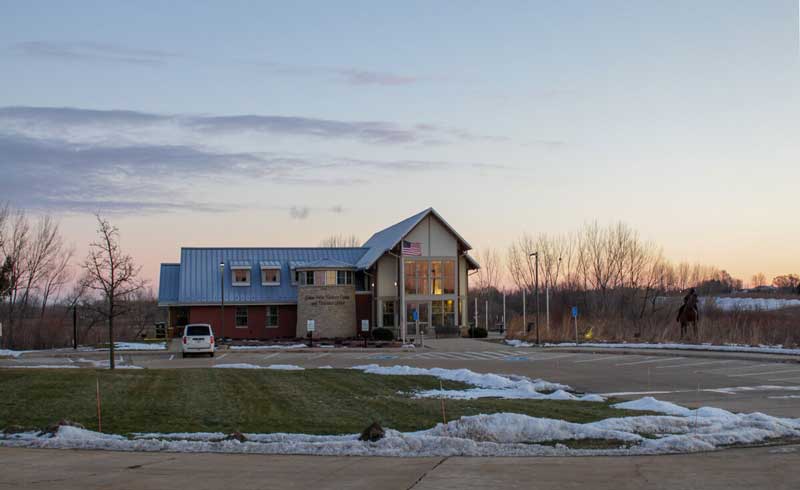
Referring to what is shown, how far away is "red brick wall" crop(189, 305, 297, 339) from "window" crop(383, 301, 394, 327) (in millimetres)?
6377

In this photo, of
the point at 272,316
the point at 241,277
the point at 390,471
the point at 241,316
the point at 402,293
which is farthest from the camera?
the point at 241,277

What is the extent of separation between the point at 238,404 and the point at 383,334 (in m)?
33.3

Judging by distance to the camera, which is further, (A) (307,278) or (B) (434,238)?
(B) (434,238)

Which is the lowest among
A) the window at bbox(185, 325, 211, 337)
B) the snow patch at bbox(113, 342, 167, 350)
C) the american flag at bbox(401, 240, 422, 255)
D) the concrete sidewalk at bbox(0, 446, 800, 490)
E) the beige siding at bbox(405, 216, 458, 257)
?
the concrete sidewalk at bbox(0, 446, 800, 490)

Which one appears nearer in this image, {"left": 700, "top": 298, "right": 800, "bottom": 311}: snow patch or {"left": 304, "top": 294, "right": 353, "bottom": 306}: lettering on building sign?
{"left": 304, "top": 294, "right": 353, "bottom": 306}: lettering on building sign

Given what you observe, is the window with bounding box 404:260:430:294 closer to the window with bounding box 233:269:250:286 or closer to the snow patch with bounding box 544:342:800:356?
the window with bounding box 233:269:250:286

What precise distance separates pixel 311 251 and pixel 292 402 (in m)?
43.7

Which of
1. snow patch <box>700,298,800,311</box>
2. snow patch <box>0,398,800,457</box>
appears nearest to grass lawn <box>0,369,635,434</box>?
snow patch <box>0,398,800,457</box>

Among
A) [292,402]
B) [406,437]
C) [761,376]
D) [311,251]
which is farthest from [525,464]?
[311,251]

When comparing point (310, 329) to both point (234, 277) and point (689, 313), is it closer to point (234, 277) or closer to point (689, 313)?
point (234, 277)

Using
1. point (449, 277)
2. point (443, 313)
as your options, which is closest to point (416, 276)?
point (449, 277)

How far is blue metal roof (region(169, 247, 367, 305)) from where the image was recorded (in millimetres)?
54438

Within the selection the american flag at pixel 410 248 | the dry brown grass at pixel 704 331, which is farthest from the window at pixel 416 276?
the dry brown grass at pixel 704 331

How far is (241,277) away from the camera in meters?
56.3
